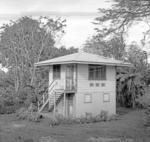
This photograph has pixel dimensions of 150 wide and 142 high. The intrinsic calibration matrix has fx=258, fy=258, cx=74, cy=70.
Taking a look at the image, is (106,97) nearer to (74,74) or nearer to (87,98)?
(87,98)

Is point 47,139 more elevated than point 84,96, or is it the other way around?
point 84,96

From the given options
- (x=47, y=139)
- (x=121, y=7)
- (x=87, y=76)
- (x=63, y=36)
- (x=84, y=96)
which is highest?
(x=63, y=36)

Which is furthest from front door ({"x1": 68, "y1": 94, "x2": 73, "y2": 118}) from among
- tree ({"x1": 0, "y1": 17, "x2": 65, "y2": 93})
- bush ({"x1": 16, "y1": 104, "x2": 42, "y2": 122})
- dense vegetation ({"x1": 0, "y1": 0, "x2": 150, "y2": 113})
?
tree ({"x1": 0, "y1": 17, "x2": 65, "y2": 93})

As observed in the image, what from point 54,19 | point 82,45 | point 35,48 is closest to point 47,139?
point 35,48

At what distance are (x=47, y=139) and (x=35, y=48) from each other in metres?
19.6

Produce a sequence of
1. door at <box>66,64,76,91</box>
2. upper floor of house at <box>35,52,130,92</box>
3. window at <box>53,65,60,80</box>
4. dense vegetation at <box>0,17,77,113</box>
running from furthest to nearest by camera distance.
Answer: dense vegetation at <box>0,17,77,113</box>, window at <box>53,65,60,80</box>, door at <box>66,64,76,91</box>, upper floor of house at <box>35,52,130,92</box>

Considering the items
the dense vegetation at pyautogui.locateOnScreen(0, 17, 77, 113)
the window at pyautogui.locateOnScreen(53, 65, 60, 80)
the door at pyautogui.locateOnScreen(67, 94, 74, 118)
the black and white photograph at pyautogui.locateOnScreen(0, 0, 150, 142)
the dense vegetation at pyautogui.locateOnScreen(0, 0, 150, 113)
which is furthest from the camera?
the dense vegetation at pyautogui.locateOnScreen(0, 17, 77, 113)

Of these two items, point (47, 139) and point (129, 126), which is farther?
point (129, 126)

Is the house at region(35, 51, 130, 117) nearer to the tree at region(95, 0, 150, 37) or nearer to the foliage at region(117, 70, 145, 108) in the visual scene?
the foliage at region(117, 70, 145, 108)

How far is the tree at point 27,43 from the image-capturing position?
29484 mm

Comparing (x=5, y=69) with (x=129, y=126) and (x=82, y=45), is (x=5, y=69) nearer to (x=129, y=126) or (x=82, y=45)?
(x=82, y=45)

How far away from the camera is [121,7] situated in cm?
1016

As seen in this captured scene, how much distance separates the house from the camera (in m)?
18.2

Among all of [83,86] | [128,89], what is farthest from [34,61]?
[83,86]
